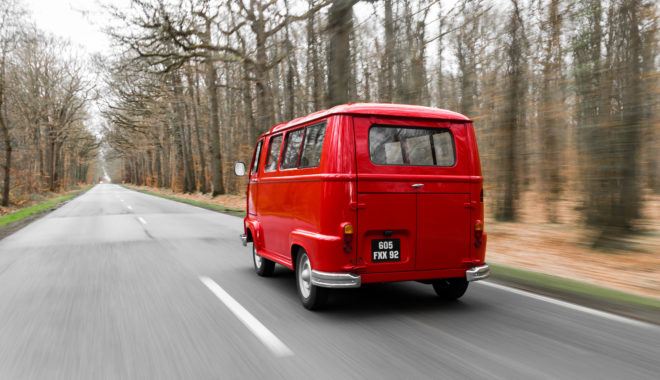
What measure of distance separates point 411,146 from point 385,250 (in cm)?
114

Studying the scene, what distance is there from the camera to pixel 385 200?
483 centimetres

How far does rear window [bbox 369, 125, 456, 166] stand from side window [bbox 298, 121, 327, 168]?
1.82ft

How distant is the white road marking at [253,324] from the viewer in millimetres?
3977

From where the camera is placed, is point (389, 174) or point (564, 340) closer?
point (564, 340)

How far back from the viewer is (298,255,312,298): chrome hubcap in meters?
5.23

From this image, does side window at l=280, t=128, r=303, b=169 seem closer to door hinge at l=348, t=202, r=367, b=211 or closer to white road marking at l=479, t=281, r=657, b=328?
door hinge at l=348, t=202, r=367, b=211

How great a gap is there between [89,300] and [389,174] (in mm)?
3854

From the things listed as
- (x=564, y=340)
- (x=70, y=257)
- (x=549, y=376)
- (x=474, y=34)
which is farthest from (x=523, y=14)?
(x=70, y=257)

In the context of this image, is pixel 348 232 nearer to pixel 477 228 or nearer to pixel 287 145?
pixel 477 228

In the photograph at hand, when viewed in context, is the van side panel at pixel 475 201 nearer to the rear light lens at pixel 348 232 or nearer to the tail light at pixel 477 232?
the tail light at pixel 477 232

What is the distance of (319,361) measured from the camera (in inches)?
145

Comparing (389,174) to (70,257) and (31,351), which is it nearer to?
(31,351)

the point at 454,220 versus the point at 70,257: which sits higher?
the point at 454,220

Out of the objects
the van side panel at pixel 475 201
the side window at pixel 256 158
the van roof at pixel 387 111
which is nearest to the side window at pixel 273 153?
the side window at pixel 256 158
